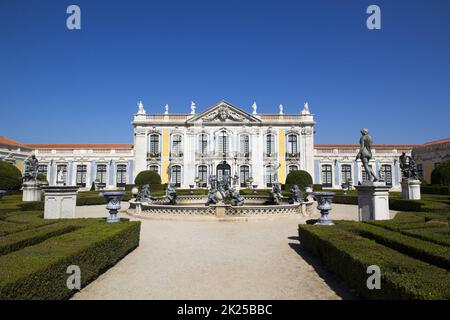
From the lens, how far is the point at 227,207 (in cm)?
1198

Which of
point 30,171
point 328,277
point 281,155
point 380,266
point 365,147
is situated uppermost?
point 281,155

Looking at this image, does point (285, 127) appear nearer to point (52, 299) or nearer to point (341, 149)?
point (341, 149)

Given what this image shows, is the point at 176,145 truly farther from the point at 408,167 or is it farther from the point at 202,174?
the point at 408,167

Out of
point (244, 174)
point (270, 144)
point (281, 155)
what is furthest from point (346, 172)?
point (244, 174)

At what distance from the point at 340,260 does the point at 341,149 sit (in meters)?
31.3

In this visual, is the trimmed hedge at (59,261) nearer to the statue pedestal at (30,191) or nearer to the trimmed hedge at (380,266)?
the trimmed hedge at (380,266)

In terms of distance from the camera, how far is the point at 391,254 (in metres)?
4.38

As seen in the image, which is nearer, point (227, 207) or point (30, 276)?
point (30, 276)

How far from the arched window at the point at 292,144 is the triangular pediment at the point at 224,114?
4.26m

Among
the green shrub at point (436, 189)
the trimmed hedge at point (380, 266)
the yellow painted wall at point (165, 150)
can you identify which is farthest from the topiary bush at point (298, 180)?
the trimmed hedge at point (380, 266)

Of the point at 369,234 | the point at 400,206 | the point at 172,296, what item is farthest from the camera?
the point at 400,206

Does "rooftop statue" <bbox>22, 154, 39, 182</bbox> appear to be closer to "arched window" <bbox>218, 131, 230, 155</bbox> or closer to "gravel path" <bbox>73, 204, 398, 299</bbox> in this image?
"gravel path" <bbox>73, 204, 398, 299</bbox>

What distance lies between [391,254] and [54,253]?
4.88 metres
